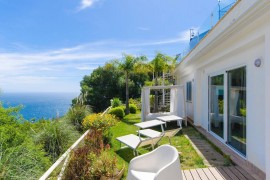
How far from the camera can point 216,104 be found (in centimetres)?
845

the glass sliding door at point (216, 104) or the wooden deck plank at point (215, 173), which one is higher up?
the glass sliding door at point (216, 104)

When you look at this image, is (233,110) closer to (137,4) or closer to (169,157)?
(169,157)

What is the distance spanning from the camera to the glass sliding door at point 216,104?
7.80 meters

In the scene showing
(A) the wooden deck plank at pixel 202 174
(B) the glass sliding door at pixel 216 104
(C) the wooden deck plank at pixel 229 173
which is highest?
(B) the glass sliding door at pixel 216 104

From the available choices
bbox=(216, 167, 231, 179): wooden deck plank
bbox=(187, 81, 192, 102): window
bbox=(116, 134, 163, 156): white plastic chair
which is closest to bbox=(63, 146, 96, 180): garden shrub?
bbox=(116, 134, 163, 156): white plastic chair

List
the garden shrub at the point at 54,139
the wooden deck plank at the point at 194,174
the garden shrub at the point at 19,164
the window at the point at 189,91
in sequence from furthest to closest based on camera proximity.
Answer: the window at the point at 189,91
the garden shrub at the point at 54,139
the wooden deck plank at the point at 194,174
the garden shrub at the point at 19,164

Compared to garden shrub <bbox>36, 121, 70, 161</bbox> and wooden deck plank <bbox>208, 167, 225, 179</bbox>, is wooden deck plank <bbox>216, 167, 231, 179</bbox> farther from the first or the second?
garden shrub <bbox>36, 121, 70, 161</bbox>

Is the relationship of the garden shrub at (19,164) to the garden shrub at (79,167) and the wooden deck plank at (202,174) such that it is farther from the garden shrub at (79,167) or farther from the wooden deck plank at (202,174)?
the wooden deck plank at (202,174)

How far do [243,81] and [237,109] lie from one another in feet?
2.80

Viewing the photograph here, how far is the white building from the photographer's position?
13.7 ft

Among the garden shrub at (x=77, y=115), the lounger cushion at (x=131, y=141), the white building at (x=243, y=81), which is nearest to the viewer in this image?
the white building at (x=243, y=81)

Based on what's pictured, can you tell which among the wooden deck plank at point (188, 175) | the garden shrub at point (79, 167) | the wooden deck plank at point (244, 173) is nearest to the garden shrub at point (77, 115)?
the garden shrub at point (79, 167)

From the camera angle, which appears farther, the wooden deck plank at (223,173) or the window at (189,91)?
the window at (189,91)

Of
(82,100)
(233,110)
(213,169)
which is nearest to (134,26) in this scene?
(82,100)
